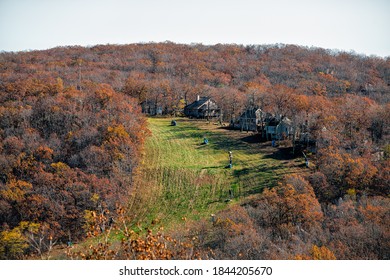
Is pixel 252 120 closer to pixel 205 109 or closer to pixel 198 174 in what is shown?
pixel 205 109

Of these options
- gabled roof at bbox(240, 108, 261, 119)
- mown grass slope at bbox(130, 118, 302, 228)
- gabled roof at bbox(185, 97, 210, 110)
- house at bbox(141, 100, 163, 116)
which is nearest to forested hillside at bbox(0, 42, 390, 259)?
house at bbox(141, 100, 163, 116)

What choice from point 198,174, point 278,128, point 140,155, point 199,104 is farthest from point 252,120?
point 140,155

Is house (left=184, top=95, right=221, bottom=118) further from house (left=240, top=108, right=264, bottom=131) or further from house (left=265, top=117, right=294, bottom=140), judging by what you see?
house (left=265, top=117, right=294, bottom=140)

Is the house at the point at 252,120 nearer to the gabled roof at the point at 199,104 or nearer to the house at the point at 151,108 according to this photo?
the gabled roof at the point at 199,104

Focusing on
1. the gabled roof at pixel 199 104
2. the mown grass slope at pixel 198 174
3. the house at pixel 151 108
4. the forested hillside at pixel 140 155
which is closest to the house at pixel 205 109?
the gabled roof at pixel 199 104

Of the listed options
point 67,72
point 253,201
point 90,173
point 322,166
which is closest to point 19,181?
point 90,173
